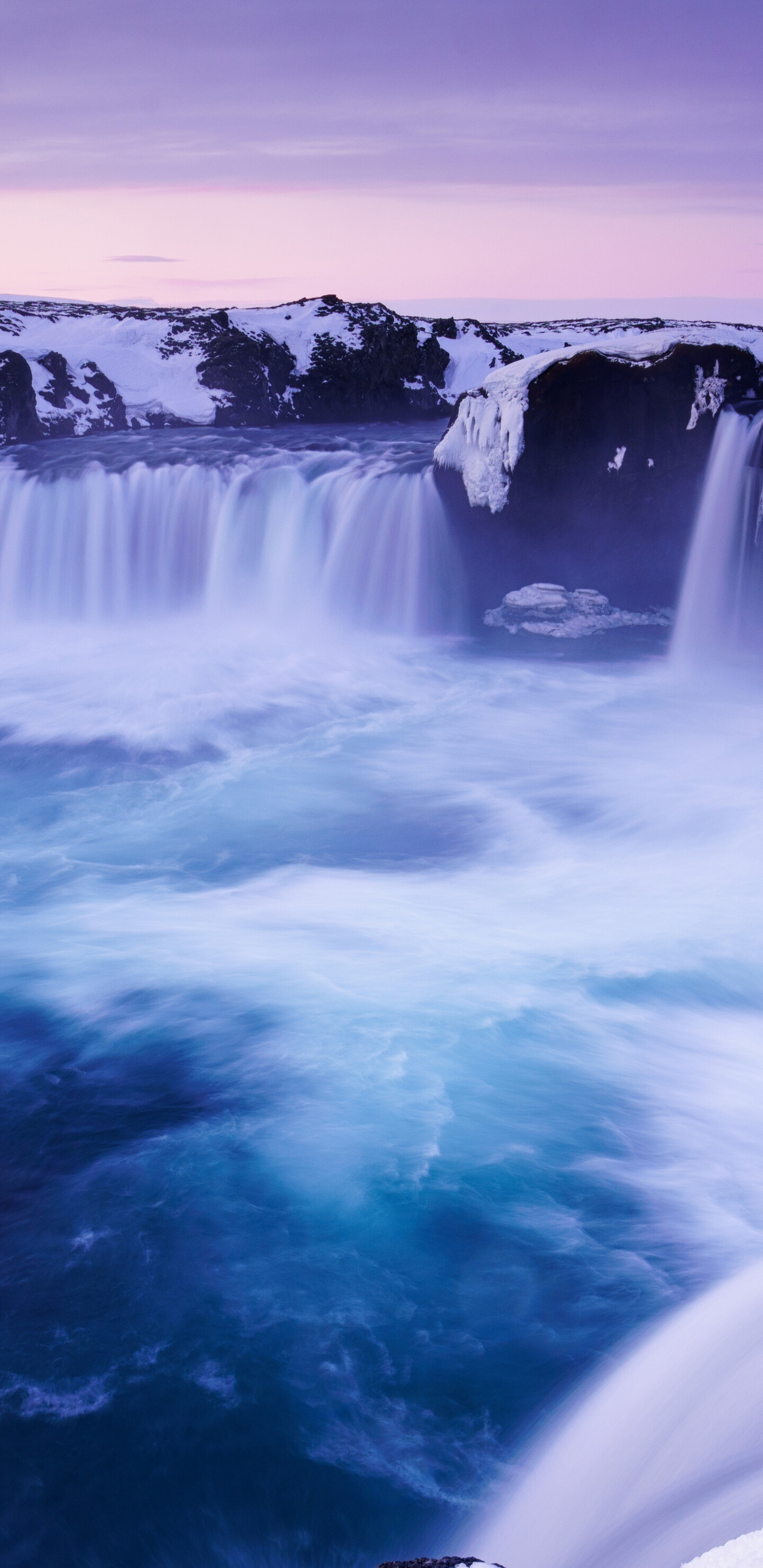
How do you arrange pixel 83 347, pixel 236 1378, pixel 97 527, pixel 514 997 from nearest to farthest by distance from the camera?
pixel 236 1378
pixel 514 997
pixel 97 527
pixel 83 347

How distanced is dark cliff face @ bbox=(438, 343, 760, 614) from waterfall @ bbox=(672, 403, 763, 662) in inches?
8.3

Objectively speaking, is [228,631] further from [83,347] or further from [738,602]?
[83,347]

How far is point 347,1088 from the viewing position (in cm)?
560

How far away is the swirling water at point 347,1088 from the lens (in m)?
3.72

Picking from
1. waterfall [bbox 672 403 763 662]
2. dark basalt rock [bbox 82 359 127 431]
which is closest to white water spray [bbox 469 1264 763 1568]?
waterfall [bbox 672 403 763 662]

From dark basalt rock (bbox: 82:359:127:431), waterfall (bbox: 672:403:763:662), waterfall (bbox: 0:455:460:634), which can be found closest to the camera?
waterfall (bbox: 672:403:763:662)

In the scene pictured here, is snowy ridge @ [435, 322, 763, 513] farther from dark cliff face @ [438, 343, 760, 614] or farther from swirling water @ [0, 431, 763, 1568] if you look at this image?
swirling water @ [0, 431, 763, 1568]

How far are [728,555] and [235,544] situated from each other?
22.2 feet

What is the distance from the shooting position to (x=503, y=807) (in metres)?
9.55

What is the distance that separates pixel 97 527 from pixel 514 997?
12424 millimetres

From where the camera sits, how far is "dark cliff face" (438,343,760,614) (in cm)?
1306

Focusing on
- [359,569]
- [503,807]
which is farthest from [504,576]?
[503,807]

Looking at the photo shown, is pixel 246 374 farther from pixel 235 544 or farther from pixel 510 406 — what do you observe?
pixel 510 406

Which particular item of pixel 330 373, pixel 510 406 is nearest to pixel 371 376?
pixel 330 373
